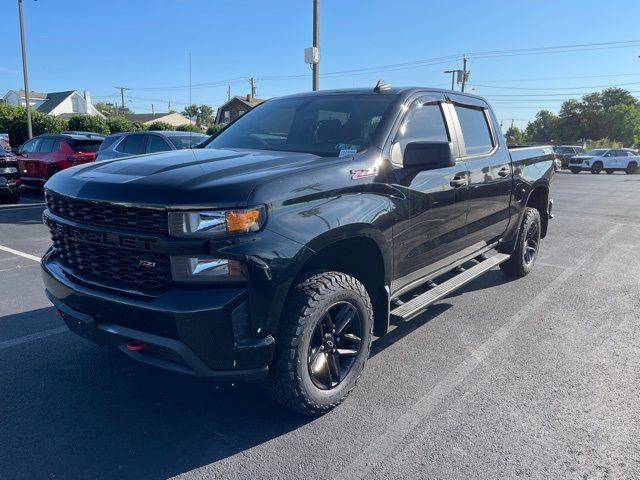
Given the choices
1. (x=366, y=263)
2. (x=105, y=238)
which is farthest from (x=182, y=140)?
(x=105, y=238)

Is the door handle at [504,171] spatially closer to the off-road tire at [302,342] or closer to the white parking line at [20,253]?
the off-road tire at [302,342]

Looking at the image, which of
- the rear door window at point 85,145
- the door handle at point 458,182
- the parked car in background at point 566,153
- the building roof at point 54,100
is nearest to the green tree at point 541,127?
the parked car in background at point 566,153

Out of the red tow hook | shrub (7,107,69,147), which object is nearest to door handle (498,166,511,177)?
the red tow hook

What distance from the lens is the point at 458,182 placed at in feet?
13.9

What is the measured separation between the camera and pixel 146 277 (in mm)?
2727

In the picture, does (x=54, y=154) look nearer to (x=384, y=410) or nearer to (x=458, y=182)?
(x=458, y=182)

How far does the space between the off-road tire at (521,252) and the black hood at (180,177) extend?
3391 mm

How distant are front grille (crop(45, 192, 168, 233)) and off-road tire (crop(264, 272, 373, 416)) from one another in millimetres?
807

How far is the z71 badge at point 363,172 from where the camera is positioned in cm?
321

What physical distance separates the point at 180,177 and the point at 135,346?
90 centimetres

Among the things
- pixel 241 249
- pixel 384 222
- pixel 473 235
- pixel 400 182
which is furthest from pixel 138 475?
pixel 473 235

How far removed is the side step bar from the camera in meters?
3.67

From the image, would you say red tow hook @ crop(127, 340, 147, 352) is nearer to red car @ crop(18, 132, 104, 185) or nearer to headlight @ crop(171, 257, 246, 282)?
headlight @ crop(171, 257, 246, 282)

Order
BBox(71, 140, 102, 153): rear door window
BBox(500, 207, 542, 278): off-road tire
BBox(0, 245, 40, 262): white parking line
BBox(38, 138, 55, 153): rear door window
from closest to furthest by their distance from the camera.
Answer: BBox(500, 207, 542, 278): off-road tire → BBox(0, 245, 40, 262): white parking line → BBox(71, 140, 102, 153): rear door window → BBox(38, 138, 55, 153): rear door window
